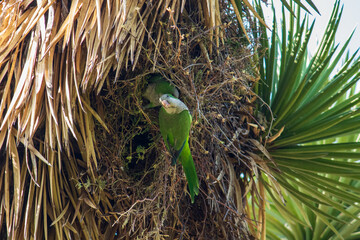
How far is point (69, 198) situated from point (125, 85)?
797mm

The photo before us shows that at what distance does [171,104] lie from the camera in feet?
8.95

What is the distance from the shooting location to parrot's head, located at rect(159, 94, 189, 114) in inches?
107

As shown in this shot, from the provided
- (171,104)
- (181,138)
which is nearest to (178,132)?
(181,138)

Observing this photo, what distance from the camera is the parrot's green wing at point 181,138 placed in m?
2.76

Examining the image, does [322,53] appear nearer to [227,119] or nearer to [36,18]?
[227,119]

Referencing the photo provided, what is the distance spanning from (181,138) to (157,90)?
409 millimetres

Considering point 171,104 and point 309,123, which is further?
point 309,123

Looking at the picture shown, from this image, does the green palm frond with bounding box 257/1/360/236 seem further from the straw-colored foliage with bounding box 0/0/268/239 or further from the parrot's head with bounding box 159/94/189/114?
the parrot's head with bounding box 159/94/189/114

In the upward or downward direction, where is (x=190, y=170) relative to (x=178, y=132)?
downward

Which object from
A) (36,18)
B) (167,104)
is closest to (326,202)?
(167,104)

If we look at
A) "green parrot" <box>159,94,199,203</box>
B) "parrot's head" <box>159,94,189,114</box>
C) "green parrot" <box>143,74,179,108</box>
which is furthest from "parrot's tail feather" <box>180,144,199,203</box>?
"green parrot" <box>143,74,179,108</box>

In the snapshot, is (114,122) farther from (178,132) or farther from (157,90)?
(178,132)

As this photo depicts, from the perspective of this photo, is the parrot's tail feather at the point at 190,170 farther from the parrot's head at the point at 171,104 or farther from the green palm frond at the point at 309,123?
the green palm frond at the point at 309,123

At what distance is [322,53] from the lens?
3564 mm
